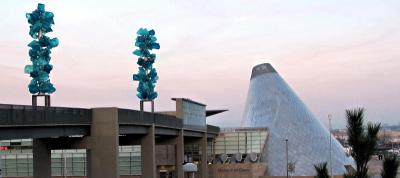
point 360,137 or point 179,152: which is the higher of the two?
point 360,137

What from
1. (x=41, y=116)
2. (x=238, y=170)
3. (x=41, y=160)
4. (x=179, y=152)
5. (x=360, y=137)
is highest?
(x=41, y=116)

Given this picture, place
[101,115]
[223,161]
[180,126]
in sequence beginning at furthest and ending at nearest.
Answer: [223,161], [180,126], [101,115]

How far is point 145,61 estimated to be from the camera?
231 ft

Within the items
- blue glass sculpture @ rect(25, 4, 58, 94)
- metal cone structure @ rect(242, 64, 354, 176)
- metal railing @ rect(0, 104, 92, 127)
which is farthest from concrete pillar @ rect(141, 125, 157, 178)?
metal cone structure @ rect(242, 64, 354, 176)

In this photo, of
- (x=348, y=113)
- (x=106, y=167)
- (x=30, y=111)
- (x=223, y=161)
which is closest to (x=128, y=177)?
(x=223, y=161)

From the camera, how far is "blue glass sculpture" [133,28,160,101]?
7019cm

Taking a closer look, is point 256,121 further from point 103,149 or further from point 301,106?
point 103,149

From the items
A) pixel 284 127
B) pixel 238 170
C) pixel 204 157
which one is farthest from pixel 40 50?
pixel 284 127

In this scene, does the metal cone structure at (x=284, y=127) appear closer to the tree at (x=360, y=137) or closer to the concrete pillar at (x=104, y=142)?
the concrete pillar at (x=104, y=142)

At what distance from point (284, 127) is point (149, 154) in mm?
37989

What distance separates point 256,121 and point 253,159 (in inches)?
383

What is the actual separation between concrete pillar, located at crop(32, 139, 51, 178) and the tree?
3599 cm

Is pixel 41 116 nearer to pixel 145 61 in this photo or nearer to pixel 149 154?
pixel 149 154

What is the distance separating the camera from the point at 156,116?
6228 centimetres
